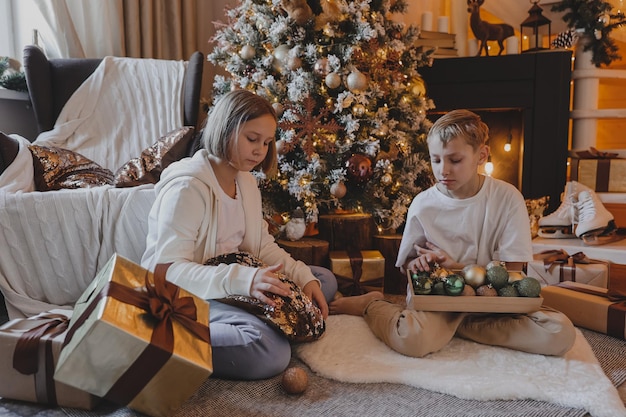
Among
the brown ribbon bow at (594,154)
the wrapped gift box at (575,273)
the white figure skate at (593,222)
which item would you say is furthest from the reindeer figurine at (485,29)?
the wrapped gift box at (575,273)

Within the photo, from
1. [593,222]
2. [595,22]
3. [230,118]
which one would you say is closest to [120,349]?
[230,118]

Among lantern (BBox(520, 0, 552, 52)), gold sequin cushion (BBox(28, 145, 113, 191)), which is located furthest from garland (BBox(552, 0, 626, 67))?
gold sequin cushion (BBox(28, 145, 113, 191))

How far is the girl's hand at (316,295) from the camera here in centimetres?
154

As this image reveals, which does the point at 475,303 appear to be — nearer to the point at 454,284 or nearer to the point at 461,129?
the point at 454,284

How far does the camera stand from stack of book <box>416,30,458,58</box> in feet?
9.41

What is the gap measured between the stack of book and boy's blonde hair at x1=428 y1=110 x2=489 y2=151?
1.46 metres

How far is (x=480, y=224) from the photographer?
5.19 ft

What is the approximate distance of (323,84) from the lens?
2.24 metres

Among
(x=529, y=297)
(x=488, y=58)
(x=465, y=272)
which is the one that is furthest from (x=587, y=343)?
(x=488, y=58)

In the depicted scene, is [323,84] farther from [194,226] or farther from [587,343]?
[587,343]

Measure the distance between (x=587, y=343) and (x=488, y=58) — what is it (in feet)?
5.69

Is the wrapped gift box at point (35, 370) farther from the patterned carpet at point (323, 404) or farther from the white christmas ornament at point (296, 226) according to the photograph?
the white christmas ornament at point (296, 226)

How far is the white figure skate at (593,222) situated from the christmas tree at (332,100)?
702 millimetres

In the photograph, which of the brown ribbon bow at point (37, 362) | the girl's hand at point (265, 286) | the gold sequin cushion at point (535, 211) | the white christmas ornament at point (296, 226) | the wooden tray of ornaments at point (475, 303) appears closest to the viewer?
the brown ribbon bow at point (37, 362)
